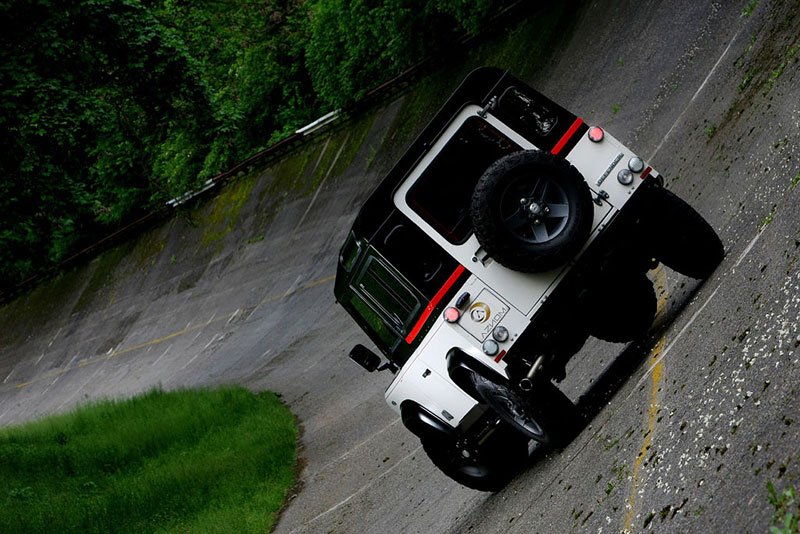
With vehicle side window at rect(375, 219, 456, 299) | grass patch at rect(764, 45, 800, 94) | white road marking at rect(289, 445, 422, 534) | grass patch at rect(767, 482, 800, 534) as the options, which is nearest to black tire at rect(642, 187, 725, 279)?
vehicle side window at rect(375, 219, 456, 299)

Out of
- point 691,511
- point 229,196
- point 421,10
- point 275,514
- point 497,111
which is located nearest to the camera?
point 691,511

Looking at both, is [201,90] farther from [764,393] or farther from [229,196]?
[764,393]

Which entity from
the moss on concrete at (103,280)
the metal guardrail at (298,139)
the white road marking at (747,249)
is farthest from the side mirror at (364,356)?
the moss on concrete at (103,280)

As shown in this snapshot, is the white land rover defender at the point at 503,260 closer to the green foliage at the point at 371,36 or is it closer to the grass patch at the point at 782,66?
the grass patch at the point at 782,66

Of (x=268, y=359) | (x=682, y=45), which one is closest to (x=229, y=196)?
(x=268, y=359)

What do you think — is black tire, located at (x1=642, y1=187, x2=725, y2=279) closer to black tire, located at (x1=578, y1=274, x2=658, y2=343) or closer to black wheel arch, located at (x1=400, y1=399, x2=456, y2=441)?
black tire, located at (x1=578, y1=274, x2=658, y2=343)

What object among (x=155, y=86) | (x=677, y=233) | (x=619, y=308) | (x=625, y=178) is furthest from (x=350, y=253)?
(x=155, y=86)

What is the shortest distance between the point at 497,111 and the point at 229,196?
22.2 m

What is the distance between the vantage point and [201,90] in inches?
1097

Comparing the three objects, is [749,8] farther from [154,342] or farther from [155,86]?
[154,342]

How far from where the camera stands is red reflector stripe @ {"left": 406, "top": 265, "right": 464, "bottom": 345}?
354 inches

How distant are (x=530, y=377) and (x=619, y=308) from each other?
4.20ft

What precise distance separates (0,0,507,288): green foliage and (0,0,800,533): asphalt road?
6.85 ft

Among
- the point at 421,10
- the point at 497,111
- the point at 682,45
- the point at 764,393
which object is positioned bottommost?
the point at 421,10
